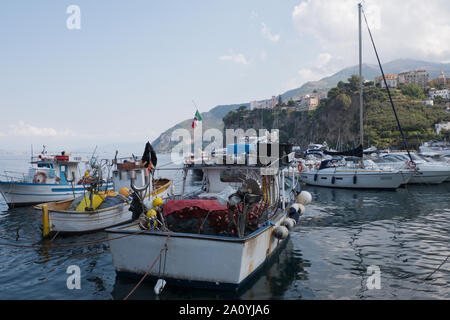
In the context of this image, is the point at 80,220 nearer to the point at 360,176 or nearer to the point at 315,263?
the point at 315,263

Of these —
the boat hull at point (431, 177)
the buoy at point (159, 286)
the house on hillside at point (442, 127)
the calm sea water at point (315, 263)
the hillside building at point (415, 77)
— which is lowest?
the calm sea water at point (315, 263)

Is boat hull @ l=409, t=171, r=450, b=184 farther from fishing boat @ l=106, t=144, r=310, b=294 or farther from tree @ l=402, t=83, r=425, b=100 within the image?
tree @ l=402, t=83, r=425, b=100

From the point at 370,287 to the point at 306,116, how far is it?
4935 inches

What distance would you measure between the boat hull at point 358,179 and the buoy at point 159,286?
25.3m

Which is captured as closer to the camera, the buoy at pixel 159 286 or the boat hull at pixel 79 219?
the buoy at pixel 159 286

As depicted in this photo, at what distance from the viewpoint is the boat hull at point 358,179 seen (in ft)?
90.3

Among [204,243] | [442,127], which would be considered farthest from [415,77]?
[204,243]

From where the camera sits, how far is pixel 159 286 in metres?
7.61

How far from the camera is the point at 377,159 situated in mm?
34625

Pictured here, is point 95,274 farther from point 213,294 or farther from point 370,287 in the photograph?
point 370,287

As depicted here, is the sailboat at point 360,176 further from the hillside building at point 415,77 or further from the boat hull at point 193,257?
the hillside building at point 415,77

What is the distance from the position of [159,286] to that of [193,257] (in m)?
1.13

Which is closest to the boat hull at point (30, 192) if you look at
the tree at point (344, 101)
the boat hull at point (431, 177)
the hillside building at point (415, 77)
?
the boat hull at point (431, 177)
